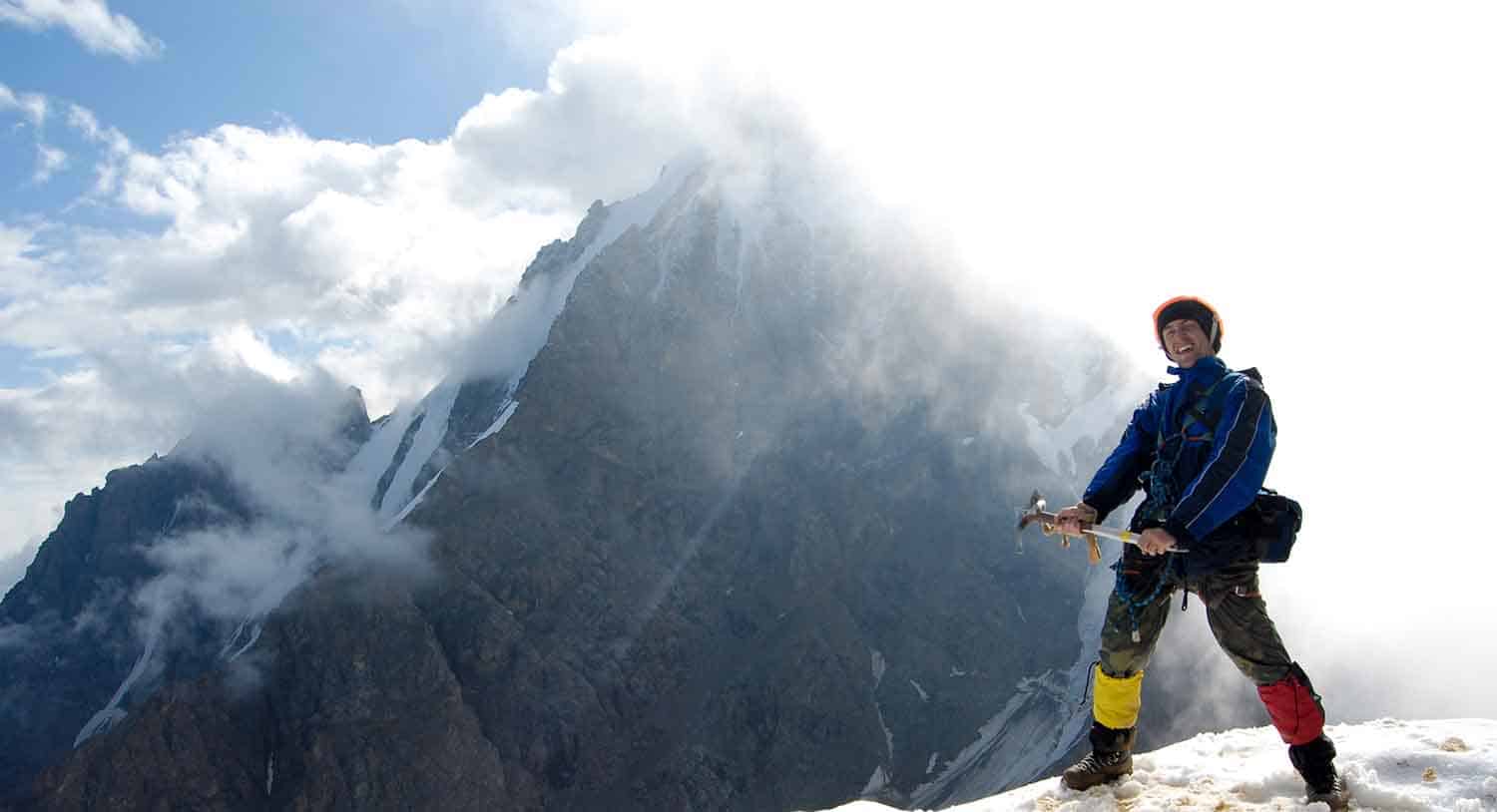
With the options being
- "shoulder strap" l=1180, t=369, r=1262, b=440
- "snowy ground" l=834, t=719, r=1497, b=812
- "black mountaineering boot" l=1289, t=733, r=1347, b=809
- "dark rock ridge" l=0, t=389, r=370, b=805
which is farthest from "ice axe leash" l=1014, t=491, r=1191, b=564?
"dark rock ridge" l=0, t=389, r=370, b=805

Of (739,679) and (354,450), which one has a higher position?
(354,450)

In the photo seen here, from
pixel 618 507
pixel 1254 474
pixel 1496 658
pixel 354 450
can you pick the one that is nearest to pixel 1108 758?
pixel 1254 474

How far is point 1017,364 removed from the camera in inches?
5965

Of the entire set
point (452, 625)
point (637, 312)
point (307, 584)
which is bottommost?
point (452, 625)

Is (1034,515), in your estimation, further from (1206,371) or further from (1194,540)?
(1206,371)

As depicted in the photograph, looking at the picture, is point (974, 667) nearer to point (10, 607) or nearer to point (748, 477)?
point (748, 477)

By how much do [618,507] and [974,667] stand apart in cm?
5245

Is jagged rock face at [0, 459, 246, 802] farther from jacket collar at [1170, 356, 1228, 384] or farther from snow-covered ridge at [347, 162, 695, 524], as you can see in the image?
jacket collar at [1170, 356, 1228, 384]

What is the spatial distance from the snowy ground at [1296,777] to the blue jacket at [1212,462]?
172cm

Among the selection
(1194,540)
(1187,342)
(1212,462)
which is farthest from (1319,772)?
(1187,342)

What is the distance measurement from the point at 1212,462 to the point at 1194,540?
57 cm

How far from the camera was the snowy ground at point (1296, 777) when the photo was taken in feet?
22.1

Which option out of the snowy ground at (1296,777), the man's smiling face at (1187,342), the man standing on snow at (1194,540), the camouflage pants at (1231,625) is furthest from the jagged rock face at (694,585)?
the man's smiling face at (1187,342)

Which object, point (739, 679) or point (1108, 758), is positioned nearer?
point (1108, 758)
